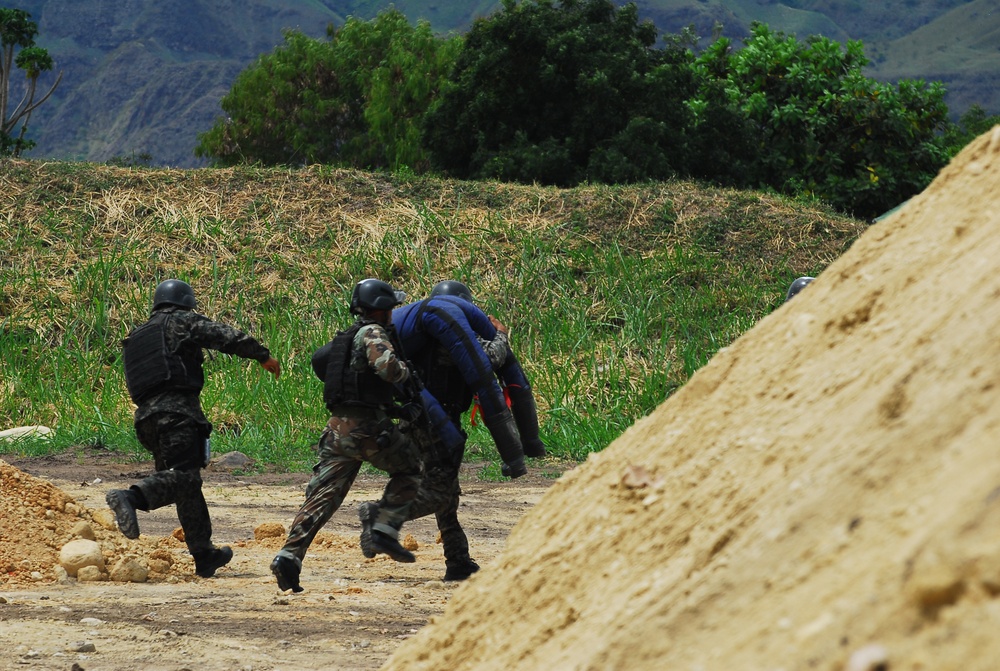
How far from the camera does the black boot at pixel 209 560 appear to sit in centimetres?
644

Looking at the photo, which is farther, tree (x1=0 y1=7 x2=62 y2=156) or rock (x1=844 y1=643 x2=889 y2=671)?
tree (x1=0 y1=7 x2=62 y2=156)

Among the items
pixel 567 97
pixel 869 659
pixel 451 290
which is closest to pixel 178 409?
pixel 451 290

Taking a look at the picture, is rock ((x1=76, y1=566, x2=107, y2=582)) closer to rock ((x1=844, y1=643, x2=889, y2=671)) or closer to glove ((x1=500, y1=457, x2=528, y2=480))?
glove ((x1=500, y1=457, x2=528, y2=480))

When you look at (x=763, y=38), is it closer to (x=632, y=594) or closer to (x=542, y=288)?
(x=542, y=288)

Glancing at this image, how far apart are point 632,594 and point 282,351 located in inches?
458

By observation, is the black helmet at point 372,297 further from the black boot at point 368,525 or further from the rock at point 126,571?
the rock at point 126,571

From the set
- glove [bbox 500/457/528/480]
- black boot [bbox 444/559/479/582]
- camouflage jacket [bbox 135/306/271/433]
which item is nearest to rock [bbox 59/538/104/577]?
camouflage jacket [bbox 135/306/271/433]

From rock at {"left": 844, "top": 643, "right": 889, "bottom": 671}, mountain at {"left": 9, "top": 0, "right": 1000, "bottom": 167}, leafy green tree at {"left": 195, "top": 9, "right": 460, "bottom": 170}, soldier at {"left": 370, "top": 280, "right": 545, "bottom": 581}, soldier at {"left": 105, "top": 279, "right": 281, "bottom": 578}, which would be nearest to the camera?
rock at {"left": 844, "top": 643, "right": 889, "bottom": 671}

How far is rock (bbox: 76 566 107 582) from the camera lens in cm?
627

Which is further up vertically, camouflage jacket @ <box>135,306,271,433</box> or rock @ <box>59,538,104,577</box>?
camouflage jacket @ <box>135,306,271,433</box>

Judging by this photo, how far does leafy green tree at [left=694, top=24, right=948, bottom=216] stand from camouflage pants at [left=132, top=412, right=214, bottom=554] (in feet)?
54.2

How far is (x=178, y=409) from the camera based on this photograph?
6434mm

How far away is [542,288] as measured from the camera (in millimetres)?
15422

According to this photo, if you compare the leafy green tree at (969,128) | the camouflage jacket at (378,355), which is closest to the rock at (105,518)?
the camouflage jacket at (378,355)
